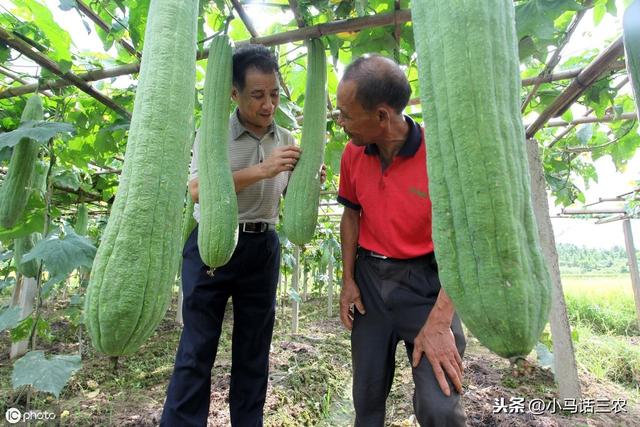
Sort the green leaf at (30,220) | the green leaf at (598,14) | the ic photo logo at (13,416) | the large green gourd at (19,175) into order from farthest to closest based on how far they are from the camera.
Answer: the ic photo logo at (13,416), the green leaf at (30,220), the green leaf at (598,14), the large green gourd at (19,175)

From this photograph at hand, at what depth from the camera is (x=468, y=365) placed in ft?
20.8

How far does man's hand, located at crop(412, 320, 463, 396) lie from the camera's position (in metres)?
2.15

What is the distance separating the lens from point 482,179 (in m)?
0.86

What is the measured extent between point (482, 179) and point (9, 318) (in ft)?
10.2

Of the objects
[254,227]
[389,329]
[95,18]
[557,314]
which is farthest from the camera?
[557,314]

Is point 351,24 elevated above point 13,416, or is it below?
above

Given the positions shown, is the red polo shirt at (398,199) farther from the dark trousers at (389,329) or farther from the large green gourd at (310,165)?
the large green gourd at (310,165)

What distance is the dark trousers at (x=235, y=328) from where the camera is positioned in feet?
8.74

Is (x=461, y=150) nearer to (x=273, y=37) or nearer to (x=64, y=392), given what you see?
(x=273, y=37)

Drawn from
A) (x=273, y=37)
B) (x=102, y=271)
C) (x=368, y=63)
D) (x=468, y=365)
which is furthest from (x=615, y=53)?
(x=468, y=365)

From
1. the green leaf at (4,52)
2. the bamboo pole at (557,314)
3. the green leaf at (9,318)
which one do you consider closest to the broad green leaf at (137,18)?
the green leaf at (4,52)

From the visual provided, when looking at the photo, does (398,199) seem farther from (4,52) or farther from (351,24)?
(4,52)

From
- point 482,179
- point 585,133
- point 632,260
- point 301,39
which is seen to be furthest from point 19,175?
point 632,260

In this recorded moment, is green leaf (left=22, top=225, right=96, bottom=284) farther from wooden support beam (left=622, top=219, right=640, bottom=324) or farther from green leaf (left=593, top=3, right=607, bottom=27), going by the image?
wooden support beam (left=622, top=219, right=640, bottom=324)
